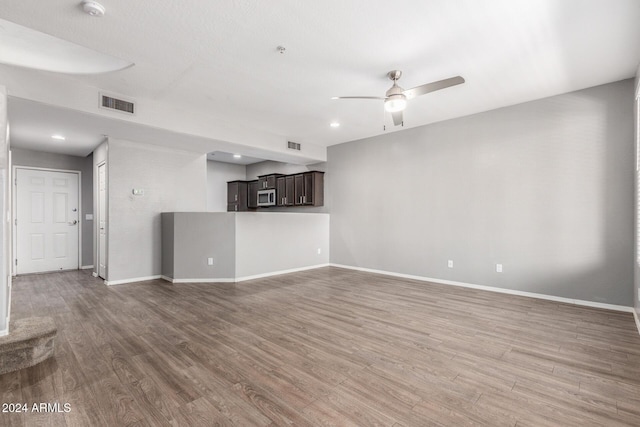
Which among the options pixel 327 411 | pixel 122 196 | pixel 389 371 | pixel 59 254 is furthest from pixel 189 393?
pixel 59 254

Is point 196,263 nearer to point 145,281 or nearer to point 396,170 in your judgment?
point 145,281

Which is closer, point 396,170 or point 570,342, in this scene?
point 570,342

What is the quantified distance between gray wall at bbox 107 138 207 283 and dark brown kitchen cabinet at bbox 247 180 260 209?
300 centimetres

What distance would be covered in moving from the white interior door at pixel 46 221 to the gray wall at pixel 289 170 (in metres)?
4.46

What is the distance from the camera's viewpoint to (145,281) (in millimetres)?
5480

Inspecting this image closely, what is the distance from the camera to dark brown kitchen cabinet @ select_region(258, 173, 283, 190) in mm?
8344

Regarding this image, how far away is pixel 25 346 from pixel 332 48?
3.72 meters

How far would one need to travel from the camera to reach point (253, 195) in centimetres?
932

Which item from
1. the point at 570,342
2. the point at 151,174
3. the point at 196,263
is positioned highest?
the point at 151,174

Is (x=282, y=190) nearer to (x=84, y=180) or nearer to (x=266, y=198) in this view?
(x=266, y=198)

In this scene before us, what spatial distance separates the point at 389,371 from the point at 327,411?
2.25 feet

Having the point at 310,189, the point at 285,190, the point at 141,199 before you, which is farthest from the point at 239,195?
the point at 141,199

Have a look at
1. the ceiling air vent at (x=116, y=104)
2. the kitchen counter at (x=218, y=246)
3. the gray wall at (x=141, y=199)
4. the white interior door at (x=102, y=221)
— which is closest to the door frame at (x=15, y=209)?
the white interior door at (x=102, y=221)

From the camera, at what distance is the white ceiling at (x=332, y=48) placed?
2480 mm
